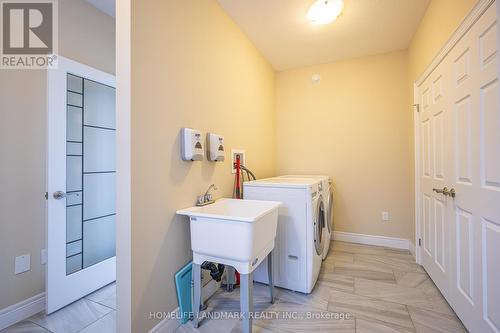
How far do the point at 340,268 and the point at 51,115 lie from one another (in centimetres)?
296

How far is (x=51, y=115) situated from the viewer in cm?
168

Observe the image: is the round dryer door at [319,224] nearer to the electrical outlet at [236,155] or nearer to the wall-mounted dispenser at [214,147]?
the electrical outlet at [236,155]

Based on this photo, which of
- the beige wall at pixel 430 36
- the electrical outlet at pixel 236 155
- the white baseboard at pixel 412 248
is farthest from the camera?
the white baseboard at pixel 412 248

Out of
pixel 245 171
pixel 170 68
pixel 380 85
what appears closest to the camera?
pixel 170 68

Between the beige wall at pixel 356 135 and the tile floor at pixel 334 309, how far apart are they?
89cm

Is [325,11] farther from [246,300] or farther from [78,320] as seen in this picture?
[78,320]

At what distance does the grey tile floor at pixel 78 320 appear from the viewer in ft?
4.99

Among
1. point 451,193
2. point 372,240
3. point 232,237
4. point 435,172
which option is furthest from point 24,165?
point 372,240

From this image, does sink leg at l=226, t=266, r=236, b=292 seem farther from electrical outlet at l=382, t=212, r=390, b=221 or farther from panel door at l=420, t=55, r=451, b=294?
electrical outlet at l=382, t=212, r=390, b=221

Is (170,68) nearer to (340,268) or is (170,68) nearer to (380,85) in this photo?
(340,268)

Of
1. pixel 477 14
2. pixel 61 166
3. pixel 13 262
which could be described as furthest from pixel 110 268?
pixel 477 14

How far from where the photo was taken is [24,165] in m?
1.68

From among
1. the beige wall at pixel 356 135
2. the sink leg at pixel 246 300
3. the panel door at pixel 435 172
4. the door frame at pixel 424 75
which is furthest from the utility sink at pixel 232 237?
the beige wall at pixel 356 135

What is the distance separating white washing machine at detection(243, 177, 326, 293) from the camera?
1858 millimetres
